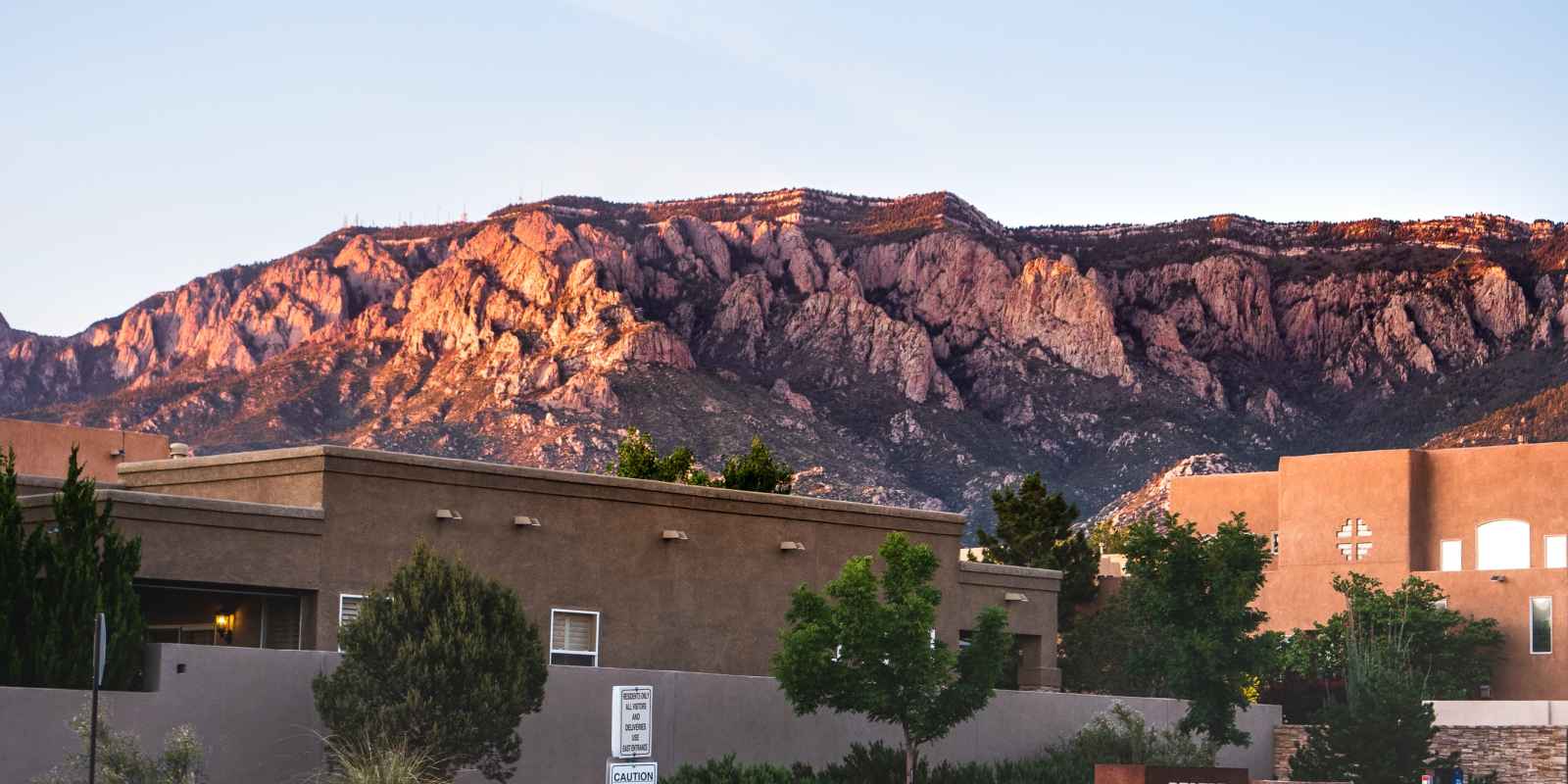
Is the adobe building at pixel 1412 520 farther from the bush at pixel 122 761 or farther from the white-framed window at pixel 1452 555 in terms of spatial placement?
the bush at pixel 122 761

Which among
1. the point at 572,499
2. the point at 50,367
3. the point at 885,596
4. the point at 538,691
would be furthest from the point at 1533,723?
the point at 50,367

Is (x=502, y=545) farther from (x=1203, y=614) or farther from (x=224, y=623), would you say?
(x=1203, y=614)

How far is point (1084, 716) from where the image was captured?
37.8m

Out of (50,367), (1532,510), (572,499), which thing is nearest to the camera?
(572,499)

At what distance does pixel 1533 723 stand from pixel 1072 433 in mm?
99473

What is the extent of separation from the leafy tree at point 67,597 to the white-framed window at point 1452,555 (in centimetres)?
5081

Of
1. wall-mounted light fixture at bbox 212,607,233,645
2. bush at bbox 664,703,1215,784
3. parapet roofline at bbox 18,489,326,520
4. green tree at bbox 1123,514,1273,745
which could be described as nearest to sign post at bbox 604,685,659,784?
bush at bbox 664,703,1215,784

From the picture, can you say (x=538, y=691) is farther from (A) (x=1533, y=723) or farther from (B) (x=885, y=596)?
(A) (x=1533, y=723)

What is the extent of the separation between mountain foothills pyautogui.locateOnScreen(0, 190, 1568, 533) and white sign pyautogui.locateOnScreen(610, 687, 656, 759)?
351 feet

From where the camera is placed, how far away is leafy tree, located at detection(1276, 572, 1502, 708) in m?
56.5

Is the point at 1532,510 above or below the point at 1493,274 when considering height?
below

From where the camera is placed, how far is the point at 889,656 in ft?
101

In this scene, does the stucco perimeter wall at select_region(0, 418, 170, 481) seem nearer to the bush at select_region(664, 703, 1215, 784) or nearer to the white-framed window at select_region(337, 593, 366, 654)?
the white-framed window at select_region(337, 593, 366, 654)

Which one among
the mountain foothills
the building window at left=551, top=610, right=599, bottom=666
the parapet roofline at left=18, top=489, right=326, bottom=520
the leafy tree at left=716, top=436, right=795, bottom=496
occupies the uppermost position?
the mountain foothills
